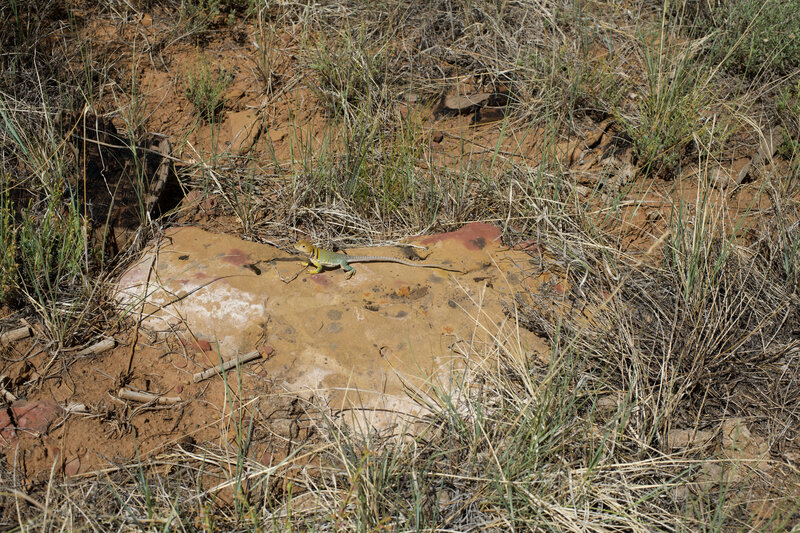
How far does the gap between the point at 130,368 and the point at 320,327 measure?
0.86 meters

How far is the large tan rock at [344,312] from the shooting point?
2.69 meters

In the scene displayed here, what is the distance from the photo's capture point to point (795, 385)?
2.59 m

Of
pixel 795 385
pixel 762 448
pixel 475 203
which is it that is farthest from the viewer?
pixel 475 203

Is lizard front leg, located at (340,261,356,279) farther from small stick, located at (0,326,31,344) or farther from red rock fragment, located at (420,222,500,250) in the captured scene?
small stick, located at (0,326,31,344)

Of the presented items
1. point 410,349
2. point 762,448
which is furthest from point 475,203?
point 762,448

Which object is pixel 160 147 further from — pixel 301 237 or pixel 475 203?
pixel 475 203

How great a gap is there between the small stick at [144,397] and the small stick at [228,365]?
130 mm

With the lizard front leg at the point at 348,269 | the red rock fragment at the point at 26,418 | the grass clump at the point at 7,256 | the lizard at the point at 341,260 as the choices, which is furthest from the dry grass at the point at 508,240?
the lizard front leg at the point at 348,269

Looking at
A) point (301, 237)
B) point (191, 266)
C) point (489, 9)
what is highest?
point (489, 9)

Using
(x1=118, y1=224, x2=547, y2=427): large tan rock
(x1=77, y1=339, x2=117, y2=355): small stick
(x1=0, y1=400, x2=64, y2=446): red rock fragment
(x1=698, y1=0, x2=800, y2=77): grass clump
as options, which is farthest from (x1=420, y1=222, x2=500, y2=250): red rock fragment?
(x1=698, y1=0, x2=800, y2=77): grass clump

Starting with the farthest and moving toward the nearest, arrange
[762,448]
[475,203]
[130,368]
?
[475,203]
[130,368]
[762,448]

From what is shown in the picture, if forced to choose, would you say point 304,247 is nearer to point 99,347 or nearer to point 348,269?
point 348,269

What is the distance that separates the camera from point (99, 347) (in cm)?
278

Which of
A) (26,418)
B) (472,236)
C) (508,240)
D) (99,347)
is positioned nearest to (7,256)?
(99,347)
